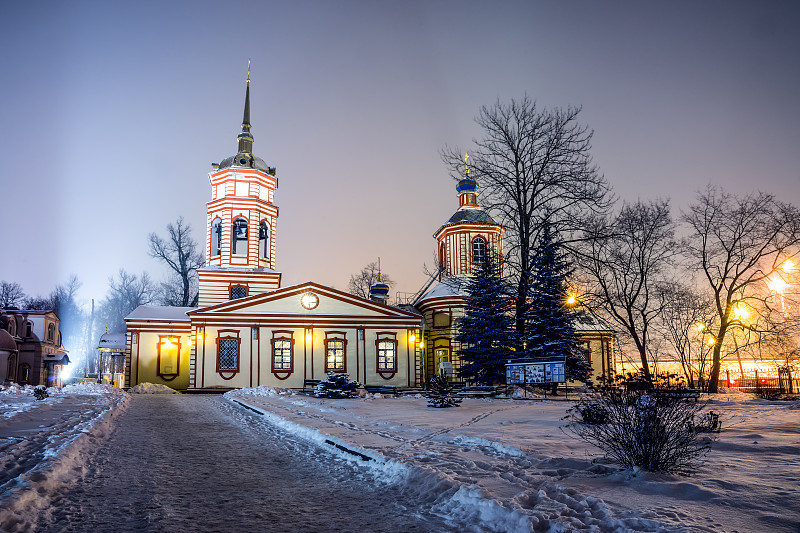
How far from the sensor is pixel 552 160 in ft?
91.5

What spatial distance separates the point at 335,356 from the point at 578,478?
1134 inches

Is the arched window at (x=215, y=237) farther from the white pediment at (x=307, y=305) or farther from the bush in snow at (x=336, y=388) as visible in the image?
the bush in snow at (x=336, y=388)

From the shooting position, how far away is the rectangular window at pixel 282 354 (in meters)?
33.5

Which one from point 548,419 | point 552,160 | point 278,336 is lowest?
point 548,419

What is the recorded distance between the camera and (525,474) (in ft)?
22.3

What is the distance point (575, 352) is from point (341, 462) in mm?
20453

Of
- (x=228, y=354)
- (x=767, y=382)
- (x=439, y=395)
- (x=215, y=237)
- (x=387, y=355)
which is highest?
(x=215, y=237)

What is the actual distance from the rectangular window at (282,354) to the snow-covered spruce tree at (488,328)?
10037 millimetres

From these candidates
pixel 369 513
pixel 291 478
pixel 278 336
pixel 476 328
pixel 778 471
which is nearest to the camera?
pixel 369 513

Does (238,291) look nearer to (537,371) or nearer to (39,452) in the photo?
(537,371)

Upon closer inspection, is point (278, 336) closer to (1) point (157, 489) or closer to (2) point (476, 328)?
(2) point (476, 328)

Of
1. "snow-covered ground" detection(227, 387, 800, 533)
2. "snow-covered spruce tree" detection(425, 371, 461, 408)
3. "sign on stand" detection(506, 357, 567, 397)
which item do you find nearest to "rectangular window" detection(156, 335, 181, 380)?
"sign on stand" detection(506, 357, 567, 397)

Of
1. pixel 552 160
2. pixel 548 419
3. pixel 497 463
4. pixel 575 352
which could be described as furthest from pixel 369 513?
pixel 552 160

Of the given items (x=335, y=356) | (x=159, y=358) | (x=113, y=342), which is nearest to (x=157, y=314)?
(x=159, y=358)
